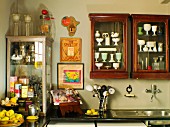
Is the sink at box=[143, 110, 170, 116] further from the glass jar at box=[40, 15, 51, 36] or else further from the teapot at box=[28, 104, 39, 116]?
the glass jar at box=[40, 15, 51, 36]

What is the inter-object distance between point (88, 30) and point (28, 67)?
1.01 m

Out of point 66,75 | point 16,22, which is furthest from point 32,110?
point 16,22

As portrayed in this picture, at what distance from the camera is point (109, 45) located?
358cm

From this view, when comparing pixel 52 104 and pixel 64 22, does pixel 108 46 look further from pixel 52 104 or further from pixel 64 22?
→ pixel 52 104

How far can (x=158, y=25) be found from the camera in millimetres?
3576

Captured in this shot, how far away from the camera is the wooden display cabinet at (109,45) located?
11.4 ft

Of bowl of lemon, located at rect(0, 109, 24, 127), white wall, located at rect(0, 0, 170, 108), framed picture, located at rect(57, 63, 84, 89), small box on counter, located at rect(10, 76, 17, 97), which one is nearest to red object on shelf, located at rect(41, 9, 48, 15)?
white wall, located at rect(0, 0, 170, 108)

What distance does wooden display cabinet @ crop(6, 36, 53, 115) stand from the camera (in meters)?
3.21

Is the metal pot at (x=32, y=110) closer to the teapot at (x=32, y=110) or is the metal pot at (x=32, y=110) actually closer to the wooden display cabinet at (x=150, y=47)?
the teapot at (x=32, y=110)

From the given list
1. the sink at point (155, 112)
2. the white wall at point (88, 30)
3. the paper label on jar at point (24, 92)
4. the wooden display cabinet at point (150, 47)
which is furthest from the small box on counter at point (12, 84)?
the sink at point (155, 112)

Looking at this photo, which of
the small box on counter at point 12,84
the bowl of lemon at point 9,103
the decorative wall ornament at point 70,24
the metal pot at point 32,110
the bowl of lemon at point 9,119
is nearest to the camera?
the bowl of lemon at point 9,119

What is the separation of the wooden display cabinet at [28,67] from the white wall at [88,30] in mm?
436

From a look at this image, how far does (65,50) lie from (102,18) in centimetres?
69

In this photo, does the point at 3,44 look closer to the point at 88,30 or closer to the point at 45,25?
the point at 45,25
